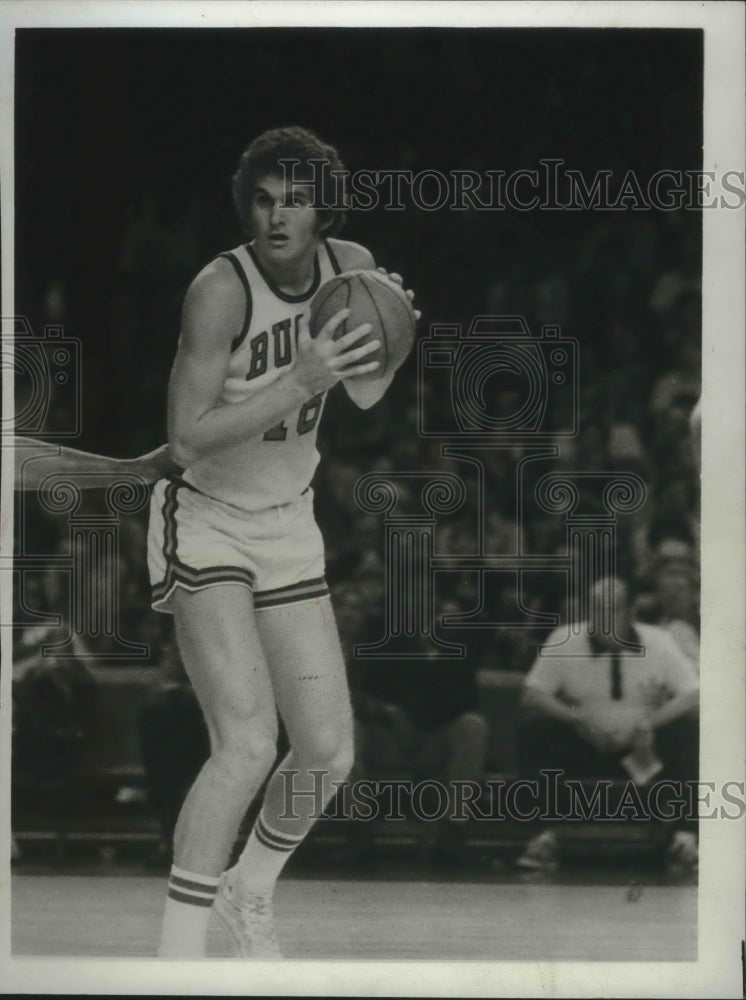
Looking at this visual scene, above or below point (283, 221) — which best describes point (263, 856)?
below

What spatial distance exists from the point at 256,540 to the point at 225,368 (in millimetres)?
558

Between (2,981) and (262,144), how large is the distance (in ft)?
9.31

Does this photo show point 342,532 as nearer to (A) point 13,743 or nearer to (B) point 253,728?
(B) point 253,728

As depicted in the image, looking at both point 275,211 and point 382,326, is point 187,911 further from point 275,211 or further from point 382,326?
point 275,211

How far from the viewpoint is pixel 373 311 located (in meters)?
4.71

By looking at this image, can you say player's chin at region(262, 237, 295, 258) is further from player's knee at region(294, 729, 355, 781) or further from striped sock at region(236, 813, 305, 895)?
striped sock at region(236, 813, 305, 895)

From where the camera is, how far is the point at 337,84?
470cm

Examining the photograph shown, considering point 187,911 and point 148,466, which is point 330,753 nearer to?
point 187,911

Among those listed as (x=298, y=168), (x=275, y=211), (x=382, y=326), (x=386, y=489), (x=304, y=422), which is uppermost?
(x=298, y=168)

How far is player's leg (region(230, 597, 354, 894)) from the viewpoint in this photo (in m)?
4.69

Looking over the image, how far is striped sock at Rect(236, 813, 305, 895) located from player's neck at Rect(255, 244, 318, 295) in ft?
5.54

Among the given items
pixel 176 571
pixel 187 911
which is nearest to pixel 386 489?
pixel 176 571

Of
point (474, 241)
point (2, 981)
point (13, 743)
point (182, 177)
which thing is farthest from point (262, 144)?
point (2, 981)

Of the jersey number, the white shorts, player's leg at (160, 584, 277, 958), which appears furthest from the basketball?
player's leg at (160, 584, 277, 958)
